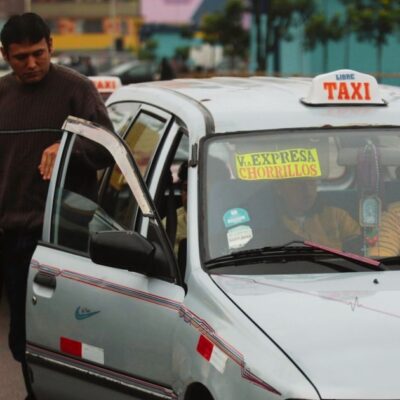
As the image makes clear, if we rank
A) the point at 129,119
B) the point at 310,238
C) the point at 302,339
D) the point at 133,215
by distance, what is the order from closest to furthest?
the point at 302,339 → the point at 310,238 → the point at 133,215 → the point at 129,119

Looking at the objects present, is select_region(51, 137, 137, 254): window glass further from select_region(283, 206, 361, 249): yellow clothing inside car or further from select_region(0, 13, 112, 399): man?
select_region(283, 206, 361, 249): yellow clothing inside car

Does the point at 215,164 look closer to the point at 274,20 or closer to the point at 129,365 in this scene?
the point at 129,365

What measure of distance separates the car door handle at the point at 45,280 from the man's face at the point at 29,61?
0.99m

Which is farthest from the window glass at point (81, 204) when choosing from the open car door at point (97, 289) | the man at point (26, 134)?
the man at point (26, 134)

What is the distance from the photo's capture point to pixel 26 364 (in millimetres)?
5887

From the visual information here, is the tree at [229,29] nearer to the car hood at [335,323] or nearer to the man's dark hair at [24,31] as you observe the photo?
the man's dark hair at [24,31]

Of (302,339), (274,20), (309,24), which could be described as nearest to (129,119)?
(302,339)

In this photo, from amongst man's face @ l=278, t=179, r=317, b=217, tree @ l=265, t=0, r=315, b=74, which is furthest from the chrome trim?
tree @ l=265, t=0, r=315, b=74

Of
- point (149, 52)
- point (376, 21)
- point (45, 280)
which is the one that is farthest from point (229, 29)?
point (149, 52)

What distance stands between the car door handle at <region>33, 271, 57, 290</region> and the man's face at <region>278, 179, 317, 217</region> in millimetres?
1069

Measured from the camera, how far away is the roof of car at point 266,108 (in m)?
5.18

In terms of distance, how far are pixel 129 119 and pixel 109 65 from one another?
225ft

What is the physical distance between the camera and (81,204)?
5820mm

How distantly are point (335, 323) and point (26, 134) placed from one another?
7.75 feet
